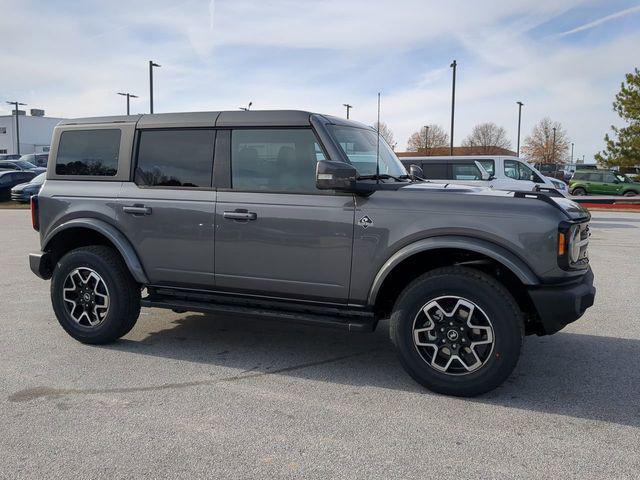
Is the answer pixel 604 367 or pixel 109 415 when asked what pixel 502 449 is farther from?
pixel 109 415

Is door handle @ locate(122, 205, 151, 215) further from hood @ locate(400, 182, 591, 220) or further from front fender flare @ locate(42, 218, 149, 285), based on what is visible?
hood @ locate(400, 182, 591, 220)

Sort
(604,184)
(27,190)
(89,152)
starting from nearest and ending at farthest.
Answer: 1. (89,152)
2. (27,190)
3. (604,184)

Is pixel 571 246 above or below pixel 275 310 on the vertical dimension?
above

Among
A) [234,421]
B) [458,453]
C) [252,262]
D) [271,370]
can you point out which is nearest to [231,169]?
[252,262]

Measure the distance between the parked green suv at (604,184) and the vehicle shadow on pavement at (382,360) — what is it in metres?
29.8

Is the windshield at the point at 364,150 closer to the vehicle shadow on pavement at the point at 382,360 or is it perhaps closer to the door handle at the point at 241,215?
the door handle at the point at 241,215

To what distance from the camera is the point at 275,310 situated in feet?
14.9

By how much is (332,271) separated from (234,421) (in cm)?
131

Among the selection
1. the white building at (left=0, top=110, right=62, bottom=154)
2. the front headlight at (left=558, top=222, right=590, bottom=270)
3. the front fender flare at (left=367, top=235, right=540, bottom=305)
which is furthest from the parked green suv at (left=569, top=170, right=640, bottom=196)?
the white building at (left=0, top=110, right=62, bottom=154)

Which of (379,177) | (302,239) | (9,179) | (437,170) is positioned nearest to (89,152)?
(302,239)

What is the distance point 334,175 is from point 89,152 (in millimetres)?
2573

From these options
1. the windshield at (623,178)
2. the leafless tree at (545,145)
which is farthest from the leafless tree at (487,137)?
the windshield at (623,178)

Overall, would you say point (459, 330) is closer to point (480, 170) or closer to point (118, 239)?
point (118, 239)

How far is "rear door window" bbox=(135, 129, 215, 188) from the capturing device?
4.84 meters
